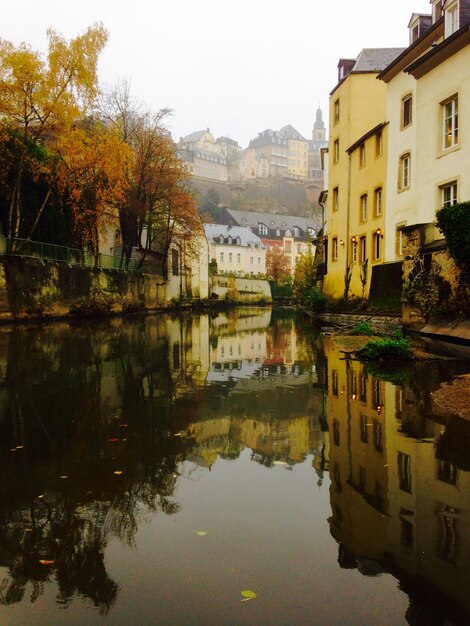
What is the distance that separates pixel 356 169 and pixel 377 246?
5.76 m

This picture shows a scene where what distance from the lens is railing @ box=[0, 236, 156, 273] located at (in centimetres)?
2595

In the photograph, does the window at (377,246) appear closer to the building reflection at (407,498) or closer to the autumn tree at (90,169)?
the autumn tree at (90,169)

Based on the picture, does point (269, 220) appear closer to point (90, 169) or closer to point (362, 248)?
point (362, 248)

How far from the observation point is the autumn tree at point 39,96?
24.5 metres

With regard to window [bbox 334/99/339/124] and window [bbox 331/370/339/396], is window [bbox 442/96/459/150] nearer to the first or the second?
window [bbox 331/370/339/396]

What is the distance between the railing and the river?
19102 millimetres

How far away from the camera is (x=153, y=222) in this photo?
44.8 m

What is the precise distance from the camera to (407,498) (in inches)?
167

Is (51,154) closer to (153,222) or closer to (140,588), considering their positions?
(153,222)

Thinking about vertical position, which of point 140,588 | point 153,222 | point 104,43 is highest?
point 104,43

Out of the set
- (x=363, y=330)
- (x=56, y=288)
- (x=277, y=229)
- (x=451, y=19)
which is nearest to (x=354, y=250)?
(x=363, y=330)

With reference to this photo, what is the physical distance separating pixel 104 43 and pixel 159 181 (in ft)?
44.6

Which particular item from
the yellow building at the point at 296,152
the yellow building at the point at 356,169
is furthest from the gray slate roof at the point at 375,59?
the yellow building at the point at 296,152

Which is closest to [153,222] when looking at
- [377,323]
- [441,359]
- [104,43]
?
[104,43]
